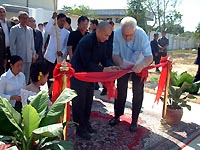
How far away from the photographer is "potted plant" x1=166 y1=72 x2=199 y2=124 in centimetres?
451

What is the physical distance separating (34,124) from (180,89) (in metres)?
2.77

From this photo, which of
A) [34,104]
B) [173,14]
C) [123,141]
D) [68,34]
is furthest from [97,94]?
[173,14]

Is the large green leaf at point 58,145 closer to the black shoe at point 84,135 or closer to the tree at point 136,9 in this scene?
the black shoe at point 84,135

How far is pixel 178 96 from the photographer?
14.9 ft

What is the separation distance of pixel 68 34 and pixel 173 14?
3476 cm

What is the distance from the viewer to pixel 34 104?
2561mm

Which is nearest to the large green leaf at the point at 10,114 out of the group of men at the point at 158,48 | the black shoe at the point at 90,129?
the black shoe at the point at 90,129

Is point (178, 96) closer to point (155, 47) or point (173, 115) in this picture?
point (173, 115)

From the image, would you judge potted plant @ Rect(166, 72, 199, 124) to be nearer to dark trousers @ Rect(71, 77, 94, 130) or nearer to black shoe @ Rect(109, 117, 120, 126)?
black shoe @ Rect(109, 117, 120, 126)

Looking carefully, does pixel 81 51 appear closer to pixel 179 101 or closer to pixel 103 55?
pixel 103 55

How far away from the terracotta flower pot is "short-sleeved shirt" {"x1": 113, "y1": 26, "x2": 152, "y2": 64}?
1.06 meters

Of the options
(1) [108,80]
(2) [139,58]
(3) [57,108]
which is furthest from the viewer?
(2) [139,58]

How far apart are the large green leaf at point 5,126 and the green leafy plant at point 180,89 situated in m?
2.80

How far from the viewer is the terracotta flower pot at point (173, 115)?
14.9ft
